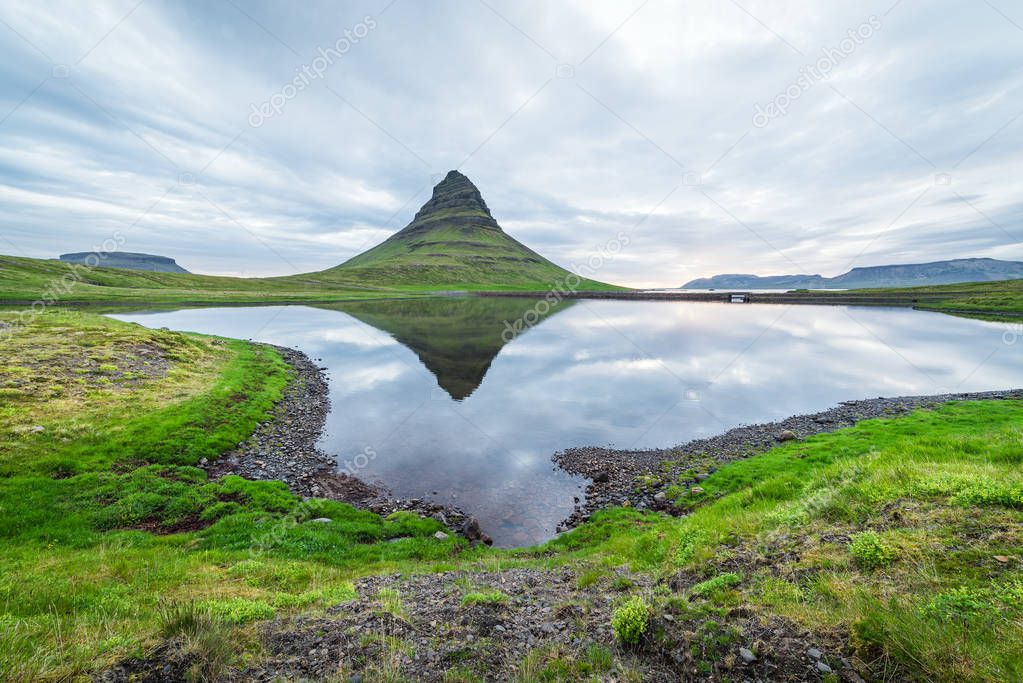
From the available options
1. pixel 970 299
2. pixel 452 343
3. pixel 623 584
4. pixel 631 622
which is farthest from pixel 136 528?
pixel 970 299

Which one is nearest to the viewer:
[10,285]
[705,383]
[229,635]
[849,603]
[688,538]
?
[849,603]

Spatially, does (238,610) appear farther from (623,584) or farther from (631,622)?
(623,584)

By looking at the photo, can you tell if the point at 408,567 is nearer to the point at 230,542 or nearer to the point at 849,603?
the point at 230,542

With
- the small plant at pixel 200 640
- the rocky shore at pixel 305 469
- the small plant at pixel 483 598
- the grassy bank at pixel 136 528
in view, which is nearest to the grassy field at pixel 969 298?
the rocky shore at pixel 305 469

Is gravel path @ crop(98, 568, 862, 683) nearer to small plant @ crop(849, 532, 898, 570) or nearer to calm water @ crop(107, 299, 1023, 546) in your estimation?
small plant @ crop(849, 532, 898, 570)

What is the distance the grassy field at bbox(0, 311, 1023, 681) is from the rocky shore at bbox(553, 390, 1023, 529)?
4.38 ft

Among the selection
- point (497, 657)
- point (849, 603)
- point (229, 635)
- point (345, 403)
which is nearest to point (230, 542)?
point (229, 635)

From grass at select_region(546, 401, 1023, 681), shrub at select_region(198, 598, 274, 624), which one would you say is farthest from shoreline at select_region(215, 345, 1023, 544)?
shrub at select_region(198, 598, 274, 624)

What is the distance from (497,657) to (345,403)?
98.4 ft

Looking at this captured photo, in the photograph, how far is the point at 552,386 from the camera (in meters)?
40.1

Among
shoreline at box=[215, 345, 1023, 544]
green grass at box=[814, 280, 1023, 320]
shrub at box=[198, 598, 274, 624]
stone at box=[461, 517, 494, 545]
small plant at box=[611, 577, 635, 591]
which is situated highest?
green grass at box=[814, 280, 1023, 320]

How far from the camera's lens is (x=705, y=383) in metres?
41.4

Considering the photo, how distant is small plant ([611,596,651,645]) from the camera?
7.09m

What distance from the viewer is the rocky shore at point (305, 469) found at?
1752 centimetres
